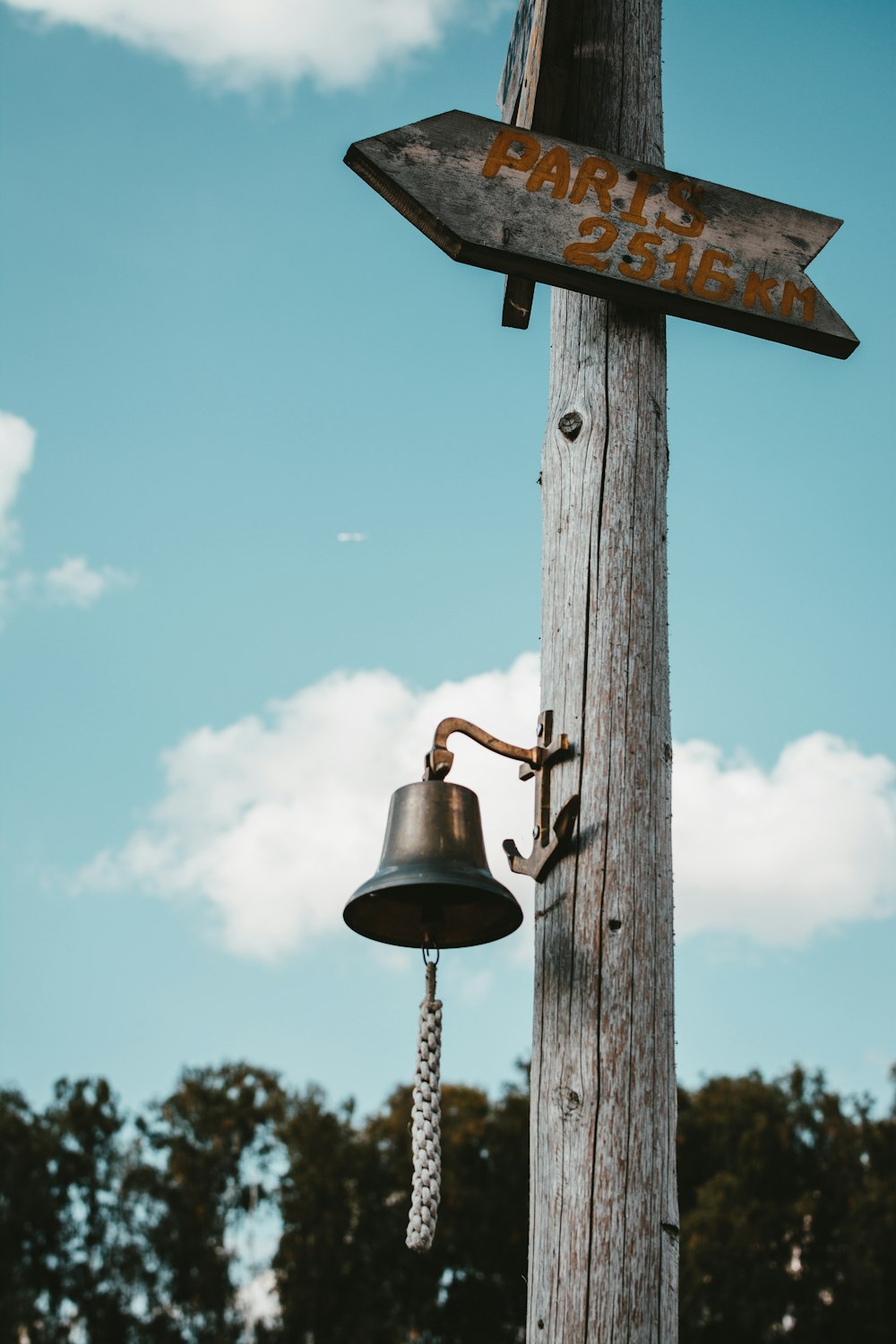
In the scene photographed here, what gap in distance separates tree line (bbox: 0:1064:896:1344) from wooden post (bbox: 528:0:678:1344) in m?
20.7

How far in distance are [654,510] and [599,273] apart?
24.8 inches

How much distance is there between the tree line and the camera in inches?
864

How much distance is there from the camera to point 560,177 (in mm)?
3209

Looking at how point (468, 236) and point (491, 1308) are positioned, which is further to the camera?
point (491, 1308)

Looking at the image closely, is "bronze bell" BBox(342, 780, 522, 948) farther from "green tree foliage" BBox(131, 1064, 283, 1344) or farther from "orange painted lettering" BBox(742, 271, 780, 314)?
"green tree foliage" BBox(131, 1064, 283, 1344)

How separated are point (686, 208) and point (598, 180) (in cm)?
26

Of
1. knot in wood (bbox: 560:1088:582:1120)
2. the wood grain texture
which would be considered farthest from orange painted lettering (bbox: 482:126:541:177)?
knot in wood (bbox: 560:1088:582:1120)

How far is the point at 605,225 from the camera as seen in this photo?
3211 mm

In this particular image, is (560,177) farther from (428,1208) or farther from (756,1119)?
(756,1119)

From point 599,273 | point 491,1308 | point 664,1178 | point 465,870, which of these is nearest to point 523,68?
point 599,273

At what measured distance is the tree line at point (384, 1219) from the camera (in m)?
21.9

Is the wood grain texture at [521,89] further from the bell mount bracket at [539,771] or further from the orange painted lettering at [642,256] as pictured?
the bell mount bracket at [539,771]

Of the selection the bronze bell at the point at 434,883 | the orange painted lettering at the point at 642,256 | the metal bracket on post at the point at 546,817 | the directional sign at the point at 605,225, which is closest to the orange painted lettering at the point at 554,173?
the directional sign at the point at 605,225

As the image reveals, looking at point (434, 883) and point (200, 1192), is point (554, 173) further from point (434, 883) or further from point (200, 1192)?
point (200, 1192)
